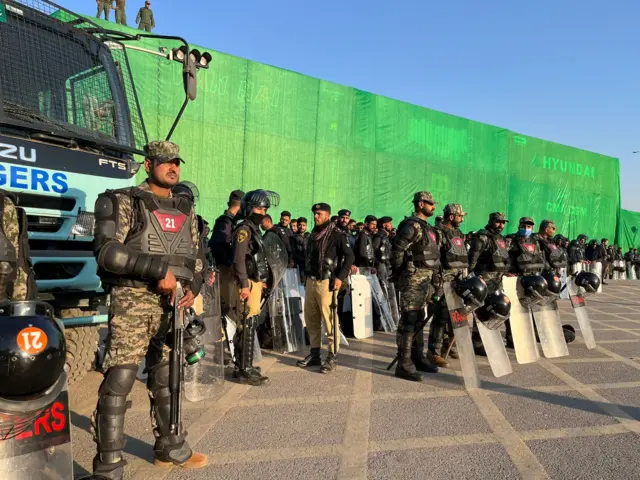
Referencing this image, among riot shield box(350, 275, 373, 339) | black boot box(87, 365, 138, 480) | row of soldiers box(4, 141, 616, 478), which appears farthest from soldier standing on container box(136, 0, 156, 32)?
black boot box(87, 365, 138, 480)

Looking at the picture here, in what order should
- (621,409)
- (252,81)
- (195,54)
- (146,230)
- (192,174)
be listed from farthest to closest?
(252,81) < (192,174) < (195,54) < (621,409) < (146,230)

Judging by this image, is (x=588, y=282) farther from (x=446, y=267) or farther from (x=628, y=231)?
(x=628, y=231)

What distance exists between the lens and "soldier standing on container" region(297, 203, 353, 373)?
5223 millimetres

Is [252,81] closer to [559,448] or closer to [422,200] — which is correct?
[422,200]

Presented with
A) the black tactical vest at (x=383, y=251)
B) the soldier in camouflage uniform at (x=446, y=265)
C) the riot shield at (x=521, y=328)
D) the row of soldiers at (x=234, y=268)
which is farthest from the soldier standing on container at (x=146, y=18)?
the riot shield at (x=521, y=328)

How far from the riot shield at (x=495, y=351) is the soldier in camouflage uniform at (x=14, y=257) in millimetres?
4097

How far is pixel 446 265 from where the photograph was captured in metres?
5.64

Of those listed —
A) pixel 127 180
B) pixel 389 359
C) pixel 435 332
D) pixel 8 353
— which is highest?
pixel 127 180

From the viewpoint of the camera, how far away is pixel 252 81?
46.2ft

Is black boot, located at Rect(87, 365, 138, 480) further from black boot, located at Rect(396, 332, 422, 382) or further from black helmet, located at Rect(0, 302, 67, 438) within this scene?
black boot, located at Rect(396, 332, 422, 382)

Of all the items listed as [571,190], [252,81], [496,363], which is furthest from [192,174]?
[571,190]

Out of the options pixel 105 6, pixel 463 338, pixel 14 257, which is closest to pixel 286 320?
pixel 463 338

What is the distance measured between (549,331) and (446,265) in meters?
1.62

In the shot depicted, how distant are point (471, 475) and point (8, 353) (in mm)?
2490
